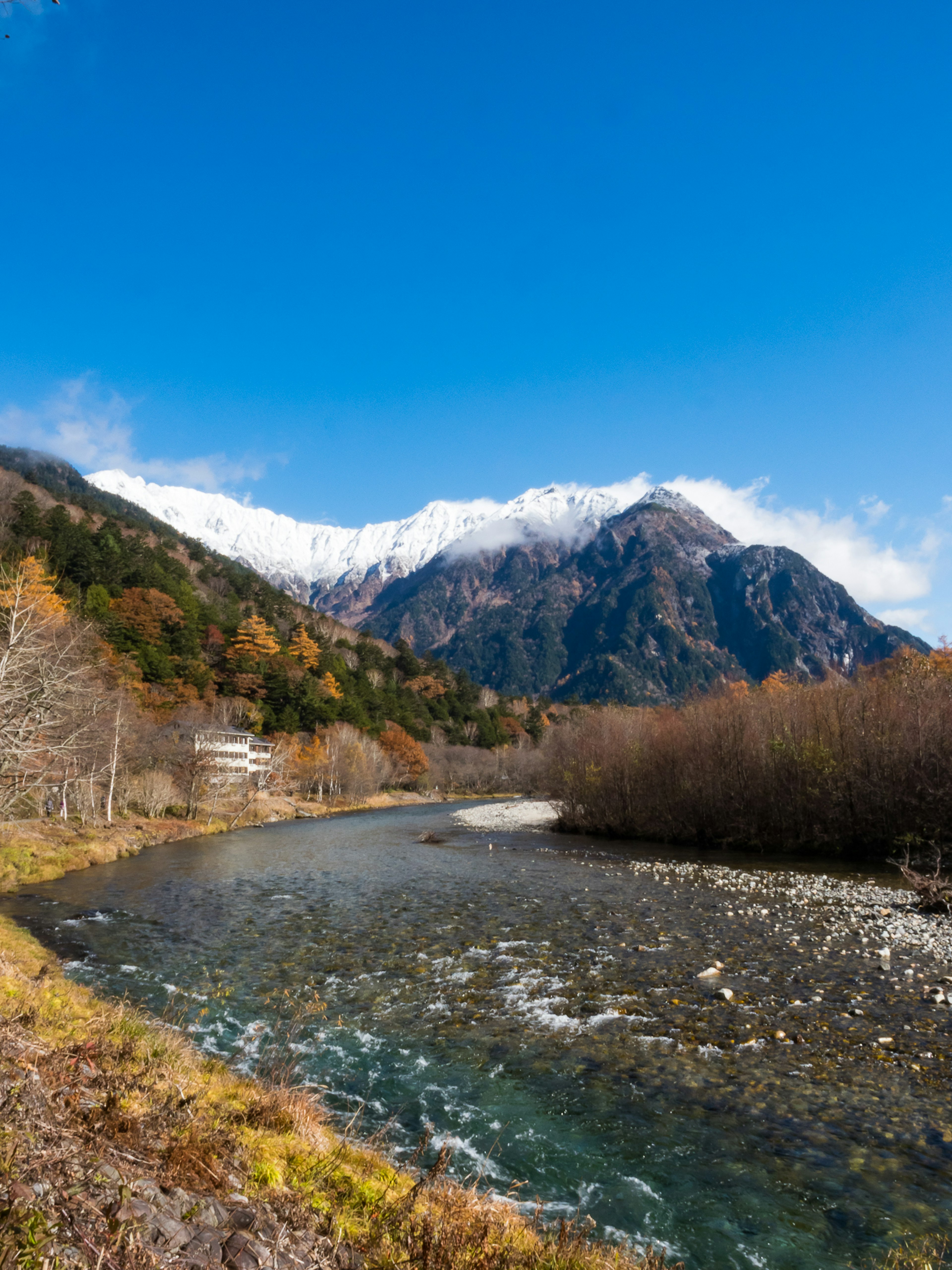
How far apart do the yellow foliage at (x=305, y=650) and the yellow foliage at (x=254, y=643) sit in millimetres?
6509

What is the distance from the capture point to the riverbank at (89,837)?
87.9 feet

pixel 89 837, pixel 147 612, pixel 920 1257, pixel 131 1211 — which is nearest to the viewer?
pixel 131 1211

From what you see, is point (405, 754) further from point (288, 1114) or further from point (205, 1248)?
point (205, 1248)

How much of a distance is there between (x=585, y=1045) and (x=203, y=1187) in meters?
7.96

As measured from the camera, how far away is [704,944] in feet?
54.1

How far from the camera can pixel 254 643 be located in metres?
103

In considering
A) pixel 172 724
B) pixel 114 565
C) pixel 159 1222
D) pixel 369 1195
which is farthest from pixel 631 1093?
pixel 114 565

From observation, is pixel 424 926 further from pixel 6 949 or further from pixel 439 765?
pixel 439 765

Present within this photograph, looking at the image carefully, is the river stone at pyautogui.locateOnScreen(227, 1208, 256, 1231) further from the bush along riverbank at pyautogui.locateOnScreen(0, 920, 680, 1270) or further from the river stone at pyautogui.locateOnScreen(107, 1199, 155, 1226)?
the river stone at pyautogui.locateOnScreen(107, 1199, 155, 1226)

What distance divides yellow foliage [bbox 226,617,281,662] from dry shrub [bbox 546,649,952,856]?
219 feet

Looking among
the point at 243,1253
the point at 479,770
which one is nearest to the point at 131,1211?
the point at 243,1253

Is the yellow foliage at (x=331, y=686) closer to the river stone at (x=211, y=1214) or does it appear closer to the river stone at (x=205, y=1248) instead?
the river stone at (x=211, y=1214)

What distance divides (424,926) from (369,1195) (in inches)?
557

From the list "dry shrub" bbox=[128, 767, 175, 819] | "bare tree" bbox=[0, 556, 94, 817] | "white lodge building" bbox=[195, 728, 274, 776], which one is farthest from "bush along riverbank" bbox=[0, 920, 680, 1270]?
"white lodge building" bbox=[195, 728, 274, 776]
